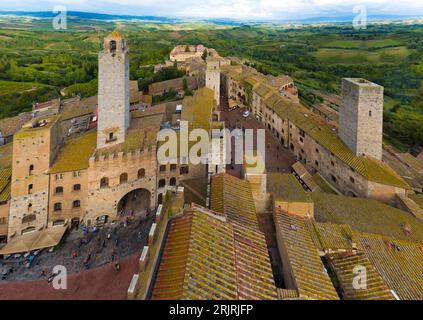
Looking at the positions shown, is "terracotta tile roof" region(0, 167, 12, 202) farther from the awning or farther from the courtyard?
the courtyard

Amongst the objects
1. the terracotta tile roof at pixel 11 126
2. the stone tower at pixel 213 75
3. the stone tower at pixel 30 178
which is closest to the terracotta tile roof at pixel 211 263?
the stone tower at pixel 30 178

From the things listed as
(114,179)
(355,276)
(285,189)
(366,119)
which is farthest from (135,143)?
(366,119)

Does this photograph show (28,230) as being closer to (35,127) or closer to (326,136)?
(35,127)

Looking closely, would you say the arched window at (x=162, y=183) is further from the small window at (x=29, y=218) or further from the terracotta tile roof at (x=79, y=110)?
the terracotta tile roof at (x=79, y=110)

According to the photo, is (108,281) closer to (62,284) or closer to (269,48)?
(62,284)

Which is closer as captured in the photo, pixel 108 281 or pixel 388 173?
pixel 108 281

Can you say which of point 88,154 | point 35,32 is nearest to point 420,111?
point 88,154
